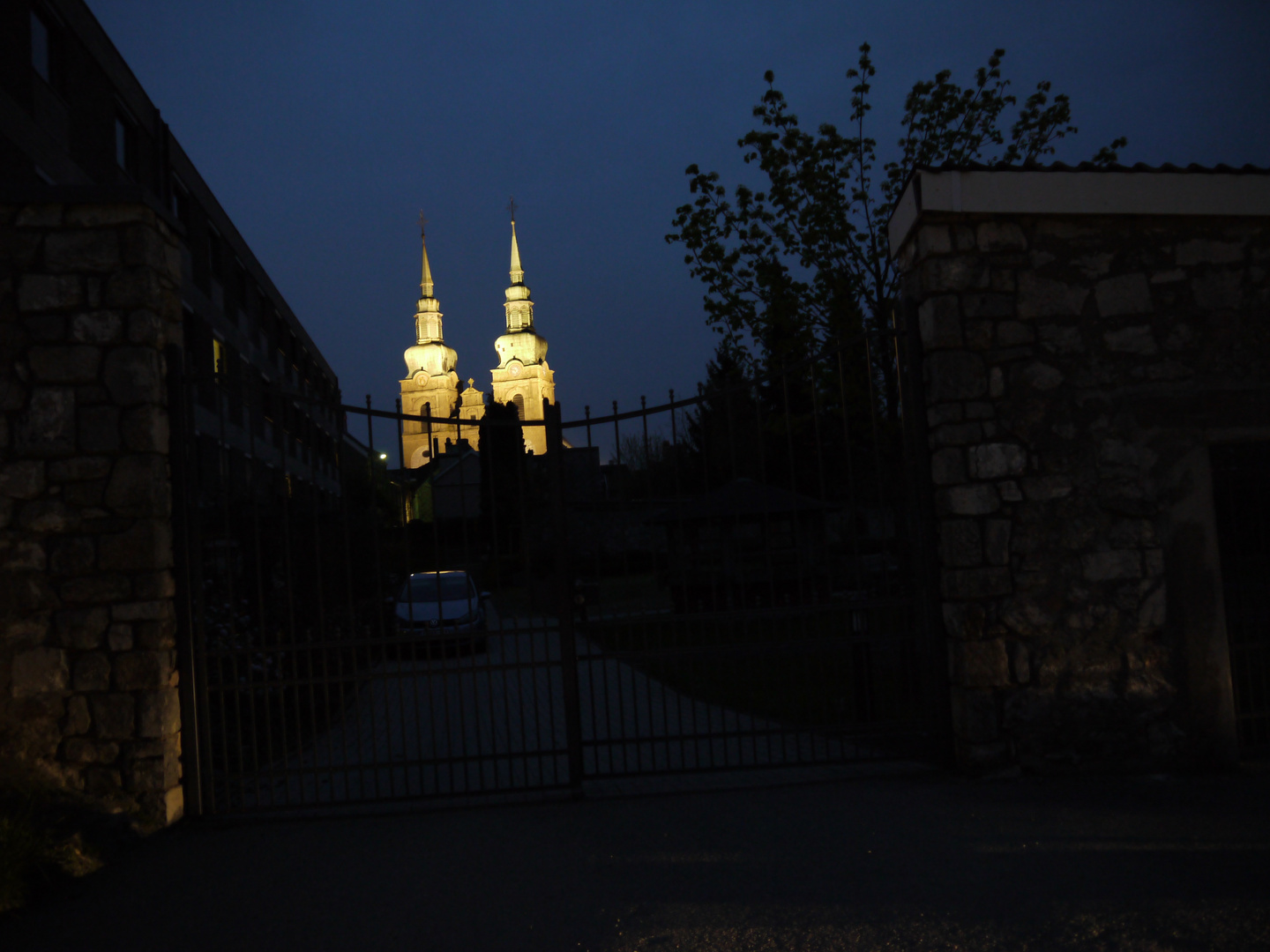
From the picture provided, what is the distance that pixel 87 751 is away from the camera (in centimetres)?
500

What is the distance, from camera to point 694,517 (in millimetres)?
5809

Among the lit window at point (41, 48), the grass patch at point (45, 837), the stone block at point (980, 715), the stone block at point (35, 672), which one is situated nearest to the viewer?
the grass patch at point (45, 837)

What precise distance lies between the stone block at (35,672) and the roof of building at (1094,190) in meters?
5.38

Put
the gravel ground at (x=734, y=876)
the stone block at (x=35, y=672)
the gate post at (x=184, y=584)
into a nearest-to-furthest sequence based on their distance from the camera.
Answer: the gravel ground at (x=734, y=876) → the stone block at (x=35, y=672) → the gate post at (x=184, y=584)

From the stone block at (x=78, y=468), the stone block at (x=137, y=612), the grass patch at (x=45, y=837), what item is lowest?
the grass patch at (x=45, y=837)

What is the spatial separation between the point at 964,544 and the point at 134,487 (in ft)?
15.1

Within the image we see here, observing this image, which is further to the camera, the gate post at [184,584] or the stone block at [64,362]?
the gate post at [184,584]

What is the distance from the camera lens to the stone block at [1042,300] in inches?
215

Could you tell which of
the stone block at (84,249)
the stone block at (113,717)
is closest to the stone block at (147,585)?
the stone block at (113,717)

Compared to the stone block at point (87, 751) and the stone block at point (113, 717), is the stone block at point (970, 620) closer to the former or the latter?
the stone block at point (113, 717)

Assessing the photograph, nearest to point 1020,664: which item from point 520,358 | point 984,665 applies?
point 984,665

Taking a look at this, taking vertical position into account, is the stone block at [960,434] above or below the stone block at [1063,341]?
below

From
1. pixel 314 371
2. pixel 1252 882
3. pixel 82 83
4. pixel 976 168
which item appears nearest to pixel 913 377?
pixel 976 168

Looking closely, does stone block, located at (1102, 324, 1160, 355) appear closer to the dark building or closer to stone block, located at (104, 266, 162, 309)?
the dark building
